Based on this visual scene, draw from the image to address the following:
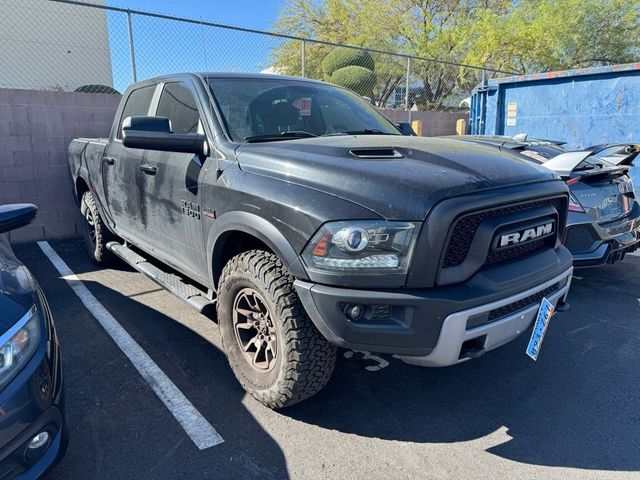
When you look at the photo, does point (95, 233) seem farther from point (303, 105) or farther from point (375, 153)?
point (375, 153)

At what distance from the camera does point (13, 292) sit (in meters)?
2.08

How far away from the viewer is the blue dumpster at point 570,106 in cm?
852

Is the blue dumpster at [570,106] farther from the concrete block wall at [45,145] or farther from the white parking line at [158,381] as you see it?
the white parking line at [158,381]

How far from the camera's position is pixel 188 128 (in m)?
3.38

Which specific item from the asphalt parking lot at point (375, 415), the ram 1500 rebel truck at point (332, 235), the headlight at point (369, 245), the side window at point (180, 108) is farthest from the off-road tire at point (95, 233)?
the headlight at point (369, 245)

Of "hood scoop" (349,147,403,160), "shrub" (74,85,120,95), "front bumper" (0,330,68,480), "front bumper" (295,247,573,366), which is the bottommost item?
"front bumper" (0,330,68,480)

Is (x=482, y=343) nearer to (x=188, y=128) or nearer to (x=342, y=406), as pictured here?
(x=342, y=406)

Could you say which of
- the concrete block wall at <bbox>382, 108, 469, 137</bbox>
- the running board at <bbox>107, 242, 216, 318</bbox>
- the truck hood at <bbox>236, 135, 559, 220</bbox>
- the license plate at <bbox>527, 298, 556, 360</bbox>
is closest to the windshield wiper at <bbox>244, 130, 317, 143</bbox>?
the truck hood at <bbox>236, 135, 559, 220</bbox>

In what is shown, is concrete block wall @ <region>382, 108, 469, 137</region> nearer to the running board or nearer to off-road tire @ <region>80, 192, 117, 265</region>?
off-road tire @ <region>80, 192, 117, 265</region>

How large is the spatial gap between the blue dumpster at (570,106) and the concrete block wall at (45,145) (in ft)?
26.2

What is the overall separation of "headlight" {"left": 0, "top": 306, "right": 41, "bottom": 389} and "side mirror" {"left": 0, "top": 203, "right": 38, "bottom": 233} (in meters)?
0.73

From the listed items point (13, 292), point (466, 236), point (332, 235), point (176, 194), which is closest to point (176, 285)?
point (176, 194)

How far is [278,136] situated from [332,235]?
1.20m

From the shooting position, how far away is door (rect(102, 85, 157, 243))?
155 inches
